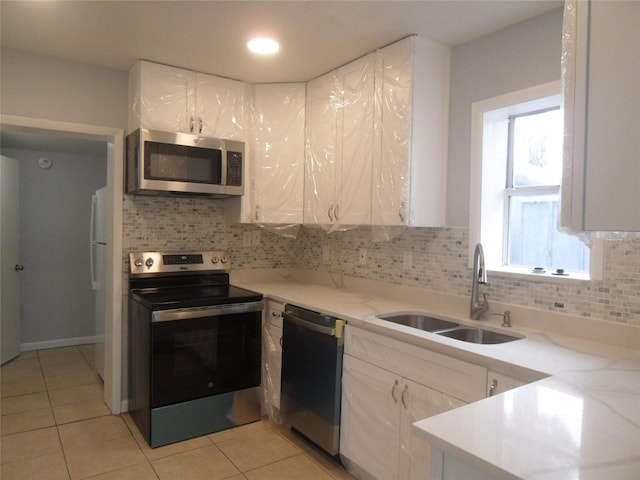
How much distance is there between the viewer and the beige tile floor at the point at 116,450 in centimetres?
232

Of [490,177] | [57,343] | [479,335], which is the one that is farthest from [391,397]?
[57,343]

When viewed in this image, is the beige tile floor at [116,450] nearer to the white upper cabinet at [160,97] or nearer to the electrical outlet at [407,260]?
the electrical outlet at [407,260]

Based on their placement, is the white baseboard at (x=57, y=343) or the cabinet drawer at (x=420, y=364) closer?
the cabinet drawer at (x=420, y=364)

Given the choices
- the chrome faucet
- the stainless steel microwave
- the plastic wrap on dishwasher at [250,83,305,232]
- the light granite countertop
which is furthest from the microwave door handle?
the chrome faucet

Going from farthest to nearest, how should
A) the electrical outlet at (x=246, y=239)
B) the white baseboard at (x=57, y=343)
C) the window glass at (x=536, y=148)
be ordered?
the white baseboard at (x=57, y=343)
the electrical outlet at (x=246, y=239)
the window glass at (x=536, y=148)

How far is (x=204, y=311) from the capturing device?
2709 millimetres

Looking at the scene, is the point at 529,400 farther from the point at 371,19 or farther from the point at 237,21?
the point at 237,21

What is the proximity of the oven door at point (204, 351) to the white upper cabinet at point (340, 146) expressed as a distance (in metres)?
0.83

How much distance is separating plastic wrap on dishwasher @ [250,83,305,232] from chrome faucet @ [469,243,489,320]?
1443mm

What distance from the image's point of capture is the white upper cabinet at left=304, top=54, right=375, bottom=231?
264cm

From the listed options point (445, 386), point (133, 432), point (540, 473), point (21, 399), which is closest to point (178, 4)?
point (445, 386)

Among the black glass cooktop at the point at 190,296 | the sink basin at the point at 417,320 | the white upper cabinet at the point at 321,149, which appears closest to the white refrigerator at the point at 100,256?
the black glass cooktop at the point at 190,296

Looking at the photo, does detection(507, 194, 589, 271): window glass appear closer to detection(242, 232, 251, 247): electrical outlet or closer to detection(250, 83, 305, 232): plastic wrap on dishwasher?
detection(250, 83, 305, 232): plastic wrap on dishwasher

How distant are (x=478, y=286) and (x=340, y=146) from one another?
1235 millimetres
